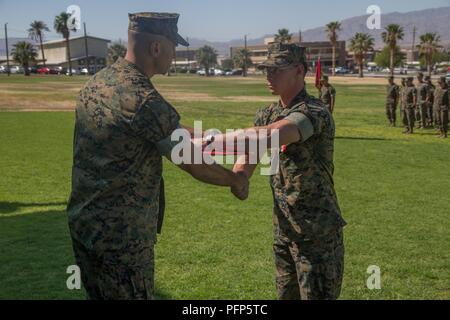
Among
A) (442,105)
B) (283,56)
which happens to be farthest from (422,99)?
(283,56)

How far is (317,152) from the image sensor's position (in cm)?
359

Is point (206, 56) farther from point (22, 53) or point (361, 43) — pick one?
point (22, 53)

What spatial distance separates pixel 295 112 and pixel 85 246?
4.77 feet

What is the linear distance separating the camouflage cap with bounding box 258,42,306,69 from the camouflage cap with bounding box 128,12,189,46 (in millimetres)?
891

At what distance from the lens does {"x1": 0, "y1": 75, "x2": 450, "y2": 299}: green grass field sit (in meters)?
5.72

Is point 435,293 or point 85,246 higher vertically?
point 85,246

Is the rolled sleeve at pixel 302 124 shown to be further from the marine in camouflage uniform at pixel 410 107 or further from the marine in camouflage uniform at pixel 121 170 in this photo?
the marine in camouflage uniform at pixel 410 107

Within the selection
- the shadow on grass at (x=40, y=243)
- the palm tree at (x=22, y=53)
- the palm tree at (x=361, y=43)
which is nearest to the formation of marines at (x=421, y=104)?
the shadow on grass at (x=40, y=243)

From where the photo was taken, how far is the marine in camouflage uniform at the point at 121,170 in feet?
9.10

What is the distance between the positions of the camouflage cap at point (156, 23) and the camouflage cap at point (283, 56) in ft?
2.92

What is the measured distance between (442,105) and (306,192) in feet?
56.8
